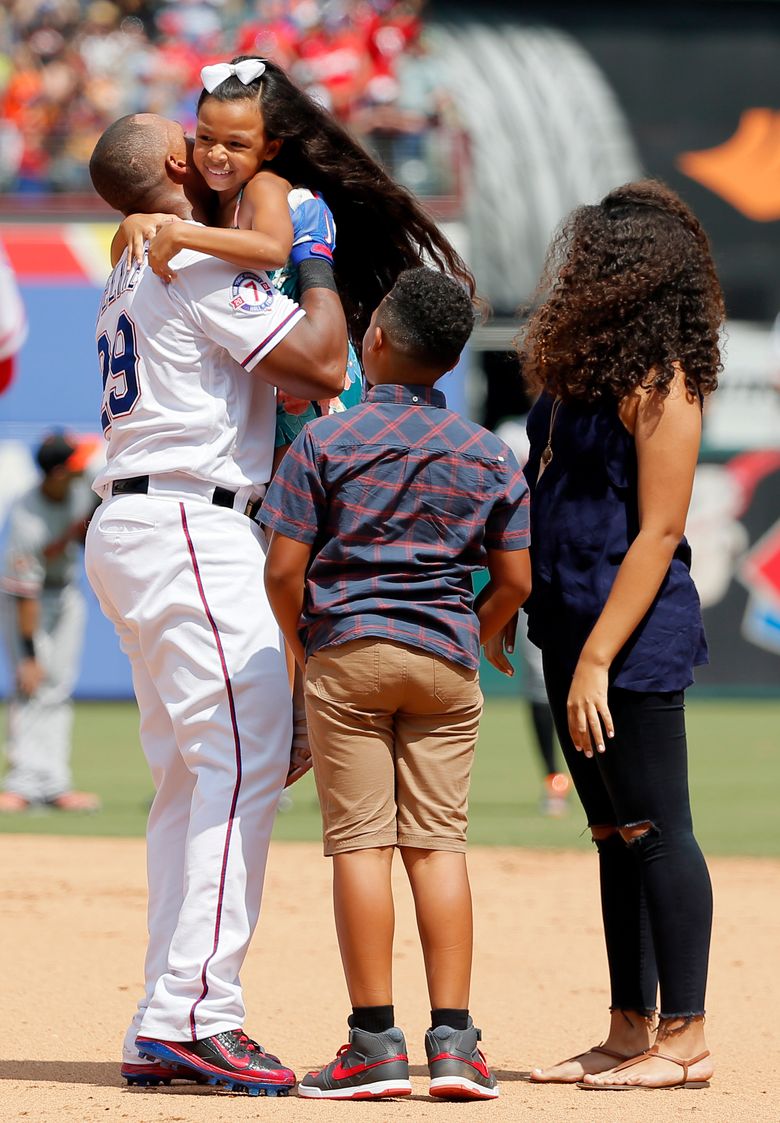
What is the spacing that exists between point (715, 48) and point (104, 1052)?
18.8 metres

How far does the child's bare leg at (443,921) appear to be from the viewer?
11.5 feet

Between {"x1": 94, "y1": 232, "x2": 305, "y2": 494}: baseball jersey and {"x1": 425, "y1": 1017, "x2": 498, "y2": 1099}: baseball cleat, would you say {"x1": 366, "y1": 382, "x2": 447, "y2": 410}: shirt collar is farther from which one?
{"x1": 425, "y1": 1017, "x2": 498, "y2": 1099}: baseball cleat

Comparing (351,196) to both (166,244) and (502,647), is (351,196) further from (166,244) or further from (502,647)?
(502,647)

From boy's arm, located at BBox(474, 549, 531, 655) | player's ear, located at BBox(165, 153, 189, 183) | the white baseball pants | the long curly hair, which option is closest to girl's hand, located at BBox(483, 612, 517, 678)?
boy's arm, located at BBox(474, 549, 531, 655)

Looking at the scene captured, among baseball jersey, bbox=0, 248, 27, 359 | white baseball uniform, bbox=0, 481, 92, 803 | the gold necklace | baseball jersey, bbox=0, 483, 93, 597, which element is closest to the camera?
the gold necklace

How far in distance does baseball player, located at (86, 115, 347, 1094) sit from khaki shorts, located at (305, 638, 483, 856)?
0.17 metres

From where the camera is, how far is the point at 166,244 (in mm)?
3580

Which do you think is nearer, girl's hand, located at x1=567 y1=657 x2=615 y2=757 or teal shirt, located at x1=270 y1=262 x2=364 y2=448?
girl's hand, located at x1=567 y1=657 x2=615 y2=757

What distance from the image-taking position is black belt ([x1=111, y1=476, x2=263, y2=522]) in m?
3.70

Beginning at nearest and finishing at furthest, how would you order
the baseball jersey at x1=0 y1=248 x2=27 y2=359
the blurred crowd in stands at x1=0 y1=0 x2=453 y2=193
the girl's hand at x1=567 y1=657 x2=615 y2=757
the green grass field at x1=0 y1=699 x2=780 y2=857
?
the girl's hand at x1=567 y1=657 x2=615 y2=757
the baseball jersey at x1=0 y1=248 x2=27 y2=359
the green grass field at x1=0 y1=699 x2=780 y2=857
the blurred crowd in stands at x1=0 y1=0 x2=453 y2=193

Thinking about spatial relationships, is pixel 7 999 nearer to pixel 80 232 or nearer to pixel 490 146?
pixel 80 232

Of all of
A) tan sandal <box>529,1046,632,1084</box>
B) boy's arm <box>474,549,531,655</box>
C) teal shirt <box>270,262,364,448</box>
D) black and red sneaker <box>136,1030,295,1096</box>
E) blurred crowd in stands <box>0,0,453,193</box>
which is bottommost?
tan sandal <box>529,1046,632,1084</box>

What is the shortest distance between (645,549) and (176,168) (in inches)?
55.9

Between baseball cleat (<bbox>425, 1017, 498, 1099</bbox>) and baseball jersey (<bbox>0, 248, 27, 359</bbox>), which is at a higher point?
baseball jersey (<bbox>0, 248, 27, 359</bbox>)
